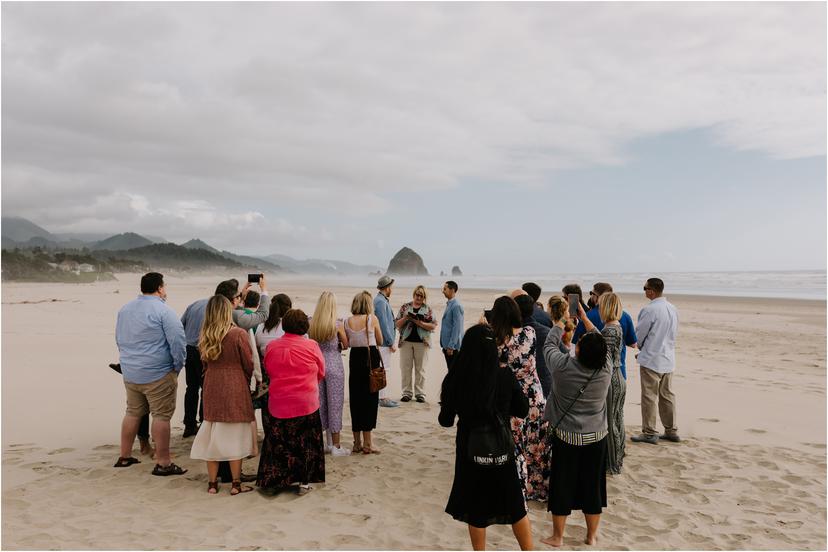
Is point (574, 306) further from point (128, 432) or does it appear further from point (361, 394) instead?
point (128, 432)

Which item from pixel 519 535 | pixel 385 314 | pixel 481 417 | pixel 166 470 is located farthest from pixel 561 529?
pixel 385 314

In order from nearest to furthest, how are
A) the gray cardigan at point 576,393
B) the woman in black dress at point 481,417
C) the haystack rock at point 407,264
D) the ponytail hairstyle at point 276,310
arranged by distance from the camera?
the woman in black dress at point 481,417 < the gray cardigan at point 576,393 < the ponytail hairstyle at point 276,310 < the haystack rock at point 407,264

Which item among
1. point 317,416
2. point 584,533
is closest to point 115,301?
point 317,416

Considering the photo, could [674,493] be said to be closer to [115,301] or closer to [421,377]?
[421,377]

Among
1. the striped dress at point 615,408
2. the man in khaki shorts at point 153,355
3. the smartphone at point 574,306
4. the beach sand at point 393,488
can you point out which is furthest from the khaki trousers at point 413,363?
the man in khaki shorts at point 153,355

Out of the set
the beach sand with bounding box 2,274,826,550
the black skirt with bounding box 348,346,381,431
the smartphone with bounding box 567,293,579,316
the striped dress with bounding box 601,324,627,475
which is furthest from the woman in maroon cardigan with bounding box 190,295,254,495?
the striped dress with bounding box 601,324,627,475

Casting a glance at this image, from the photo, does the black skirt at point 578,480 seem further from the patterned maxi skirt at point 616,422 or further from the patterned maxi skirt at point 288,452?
the patterned maxi skirt at point 288,452

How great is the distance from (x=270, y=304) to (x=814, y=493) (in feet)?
18.9

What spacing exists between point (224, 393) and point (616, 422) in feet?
12.5

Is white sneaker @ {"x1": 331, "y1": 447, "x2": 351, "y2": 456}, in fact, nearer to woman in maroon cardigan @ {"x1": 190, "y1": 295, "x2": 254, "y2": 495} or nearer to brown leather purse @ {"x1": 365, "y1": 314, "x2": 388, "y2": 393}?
brown leather purse @ {"x1": 365, "y1": 314, "x2": 388, "y2": 393}

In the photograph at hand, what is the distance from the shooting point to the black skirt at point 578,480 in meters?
4.02

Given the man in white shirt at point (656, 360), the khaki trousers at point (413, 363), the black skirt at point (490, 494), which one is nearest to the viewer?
the black skirt at point (490, 494)

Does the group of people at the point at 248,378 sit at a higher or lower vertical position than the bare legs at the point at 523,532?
higher

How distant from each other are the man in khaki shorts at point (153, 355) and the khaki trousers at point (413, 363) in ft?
12.7
